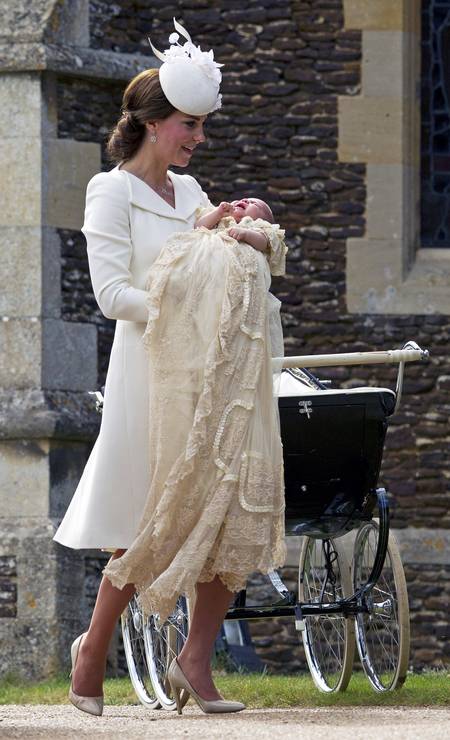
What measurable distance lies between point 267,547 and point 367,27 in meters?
5.17

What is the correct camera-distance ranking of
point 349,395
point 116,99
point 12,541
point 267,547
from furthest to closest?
point 116,99 < point 12,541 < point 349,395 < point 267,547

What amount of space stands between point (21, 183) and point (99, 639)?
412 centimetres

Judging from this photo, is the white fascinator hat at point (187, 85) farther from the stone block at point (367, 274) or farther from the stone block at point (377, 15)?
the stone block at point (377, 15)

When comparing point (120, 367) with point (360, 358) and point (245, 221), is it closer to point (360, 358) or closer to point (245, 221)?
point (245, 221)

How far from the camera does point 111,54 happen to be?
9.31 metres

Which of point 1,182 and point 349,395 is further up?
point 1,182

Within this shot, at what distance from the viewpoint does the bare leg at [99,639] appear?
17.8 feet

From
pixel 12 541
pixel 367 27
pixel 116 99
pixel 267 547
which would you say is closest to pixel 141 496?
pixel 267 547

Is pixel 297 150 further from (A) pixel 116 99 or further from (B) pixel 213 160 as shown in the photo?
(A) pixel 116 99

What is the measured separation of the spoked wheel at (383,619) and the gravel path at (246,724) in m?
0.44

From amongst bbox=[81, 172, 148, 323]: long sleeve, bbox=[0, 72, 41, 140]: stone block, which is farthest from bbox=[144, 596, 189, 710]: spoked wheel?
bbox=[0, 72, 41, 140]: stone block

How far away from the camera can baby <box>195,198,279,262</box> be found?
5441 millimetres

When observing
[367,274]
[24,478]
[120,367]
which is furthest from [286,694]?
[367,274]

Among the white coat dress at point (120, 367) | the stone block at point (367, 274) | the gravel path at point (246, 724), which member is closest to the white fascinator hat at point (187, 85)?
the white coat dress at point (120, 367)
